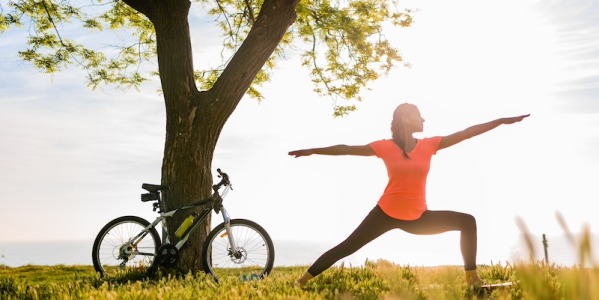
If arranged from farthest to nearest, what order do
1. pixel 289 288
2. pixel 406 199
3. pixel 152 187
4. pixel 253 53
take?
pixel 253 53
pixel 152 187
pixel 289 288
pixel 406 199

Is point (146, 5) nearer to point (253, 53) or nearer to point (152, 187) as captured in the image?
point (253, 53)

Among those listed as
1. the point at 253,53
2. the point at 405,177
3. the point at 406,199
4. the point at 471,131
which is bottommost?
the point at 406,199

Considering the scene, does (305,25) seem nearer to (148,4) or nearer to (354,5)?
(354,5)

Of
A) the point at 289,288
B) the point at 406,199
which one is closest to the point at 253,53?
the point at 406,199

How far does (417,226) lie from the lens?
6098 millimetres

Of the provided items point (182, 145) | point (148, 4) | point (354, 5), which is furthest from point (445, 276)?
point (354, 5)

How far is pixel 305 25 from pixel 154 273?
7544mm

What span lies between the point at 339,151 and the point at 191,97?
162 inches

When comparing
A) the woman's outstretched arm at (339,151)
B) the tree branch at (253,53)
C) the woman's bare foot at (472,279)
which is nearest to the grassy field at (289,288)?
the woman's bare foot at (472,279)

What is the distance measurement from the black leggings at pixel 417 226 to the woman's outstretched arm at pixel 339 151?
2.14 ft

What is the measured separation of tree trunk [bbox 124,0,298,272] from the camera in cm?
935

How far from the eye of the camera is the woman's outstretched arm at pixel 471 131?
639cm

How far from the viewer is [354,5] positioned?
1285cm

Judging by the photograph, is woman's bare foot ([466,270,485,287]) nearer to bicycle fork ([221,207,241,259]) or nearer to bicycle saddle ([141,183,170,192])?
bicycle fork ([221,207,241,259])
